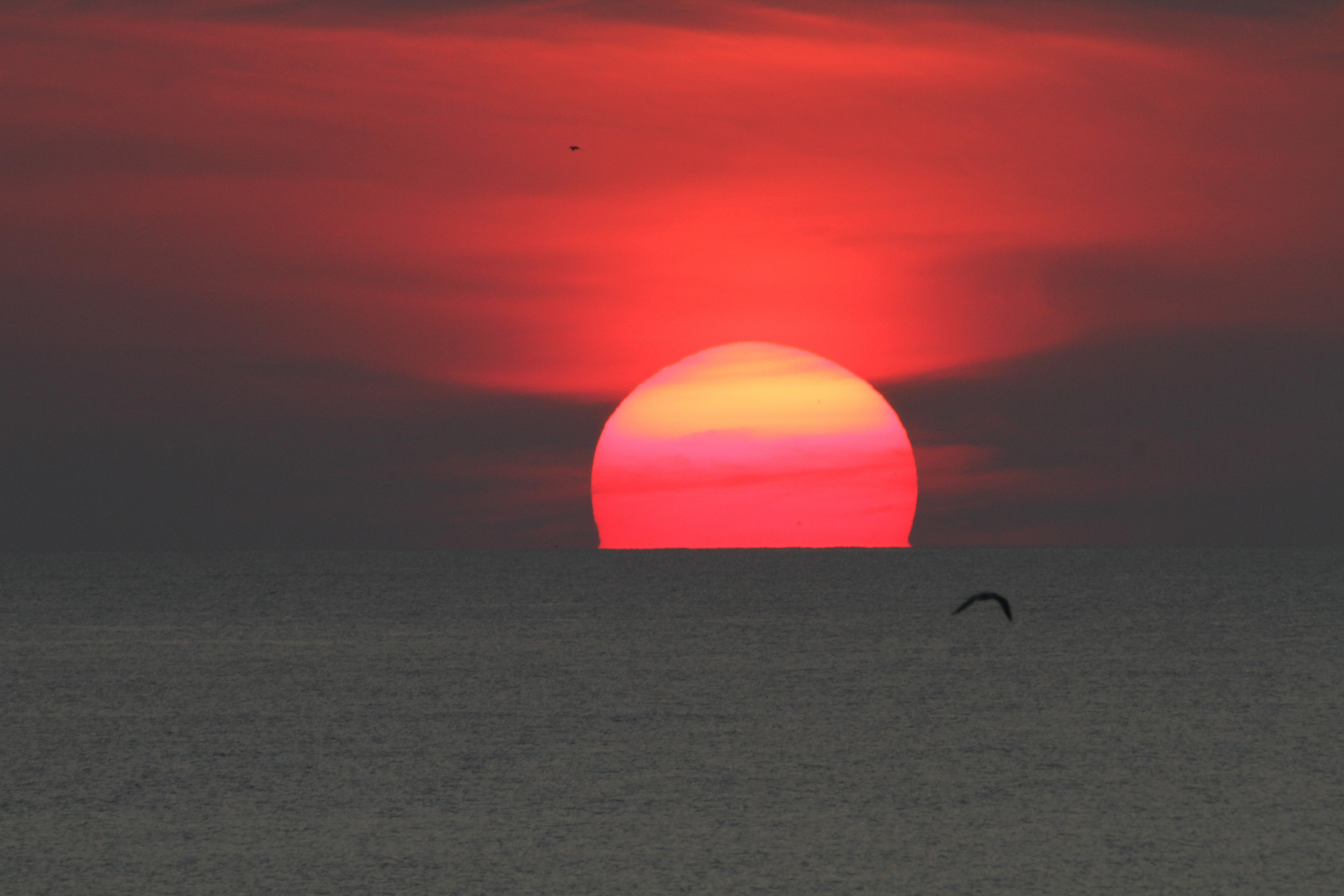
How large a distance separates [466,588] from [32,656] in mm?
43073

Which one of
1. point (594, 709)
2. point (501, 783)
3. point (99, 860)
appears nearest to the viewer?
point (99, 860)

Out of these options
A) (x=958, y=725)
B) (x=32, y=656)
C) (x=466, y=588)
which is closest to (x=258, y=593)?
(x=466, y=588)

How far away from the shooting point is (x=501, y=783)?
13.1 meters

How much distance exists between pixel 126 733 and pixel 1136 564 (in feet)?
379

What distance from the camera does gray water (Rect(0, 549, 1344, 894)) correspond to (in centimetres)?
984

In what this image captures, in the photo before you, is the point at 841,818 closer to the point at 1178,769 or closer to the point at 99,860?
the point at 1178,769

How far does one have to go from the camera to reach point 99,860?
10.1m

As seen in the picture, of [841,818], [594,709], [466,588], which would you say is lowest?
[466,588]

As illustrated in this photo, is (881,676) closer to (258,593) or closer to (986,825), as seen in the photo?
(986,825)

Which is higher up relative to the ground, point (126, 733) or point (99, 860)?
point (99, 860)

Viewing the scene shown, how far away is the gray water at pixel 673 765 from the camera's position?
9844 mm

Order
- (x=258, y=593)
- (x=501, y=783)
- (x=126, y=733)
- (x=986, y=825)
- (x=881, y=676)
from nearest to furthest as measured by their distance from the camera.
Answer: (x=986, y=825) → (x=501, y=783) → (x=126, y=733) → (x=881, y=676) → (x=258, y=593)

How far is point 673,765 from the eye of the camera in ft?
46.1

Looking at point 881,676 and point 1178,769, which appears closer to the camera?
point 1178,769
